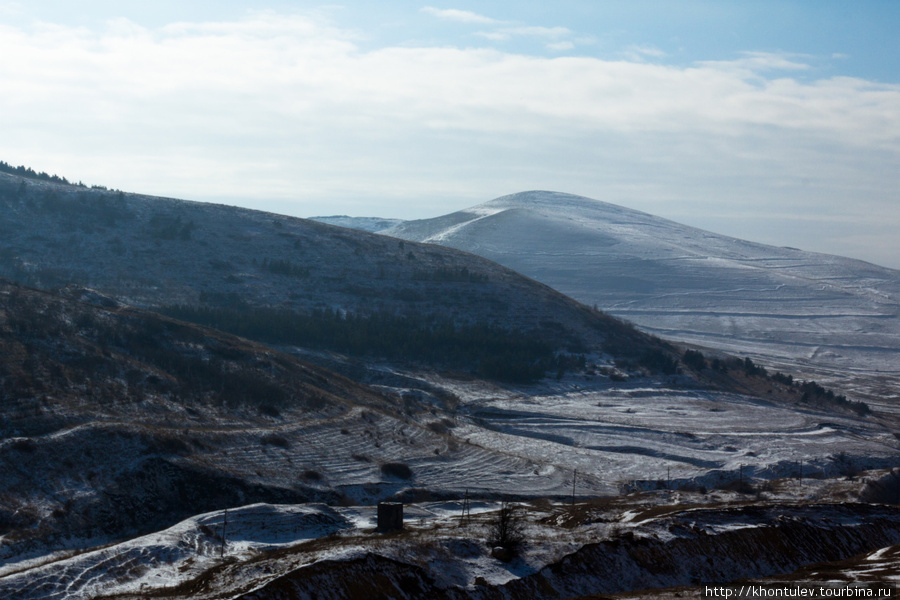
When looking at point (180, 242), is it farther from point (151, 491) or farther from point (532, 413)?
point (151, 491)

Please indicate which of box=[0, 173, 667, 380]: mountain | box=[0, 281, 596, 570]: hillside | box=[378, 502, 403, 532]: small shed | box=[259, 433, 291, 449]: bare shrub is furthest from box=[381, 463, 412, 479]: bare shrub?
box=[0, 173, 667, 380]: mountain

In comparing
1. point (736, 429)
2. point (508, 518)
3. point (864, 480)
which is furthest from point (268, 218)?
point (508, 518)

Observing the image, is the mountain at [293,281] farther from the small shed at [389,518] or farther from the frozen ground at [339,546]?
the small shed at [389,518]

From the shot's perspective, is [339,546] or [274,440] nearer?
[339,546]

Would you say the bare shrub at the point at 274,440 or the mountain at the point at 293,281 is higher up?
the mountain at the point at 293,281

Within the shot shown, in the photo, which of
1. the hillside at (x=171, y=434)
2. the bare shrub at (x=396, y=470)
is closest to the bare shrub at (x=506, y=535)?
the hillside at (x=171, y=434)

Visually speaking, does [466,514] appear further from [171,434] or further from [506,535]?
[171,434]

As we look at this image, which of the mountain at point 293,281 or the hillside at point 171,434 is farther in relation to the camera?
the mountain at point 293,281

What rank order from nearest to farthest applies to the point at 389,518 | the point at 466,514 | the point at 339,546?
1. the point at 339,546
2. the point at 389,518
3. the point at 466,514

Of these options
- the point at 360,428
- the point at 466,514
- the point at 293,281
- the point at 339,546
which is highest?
the point at 293,281

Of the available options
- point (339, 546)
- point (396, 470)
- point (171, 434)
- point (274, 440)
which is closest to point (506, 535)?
point (339, 546)

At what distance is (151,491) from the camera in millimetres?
41469

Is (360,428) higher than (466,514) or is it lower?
higher

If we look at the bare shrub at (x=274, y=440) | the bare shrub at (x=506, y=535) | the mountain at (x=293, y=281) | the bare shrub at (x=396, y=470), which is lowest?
the bare shrub at (x=396, y=470)
